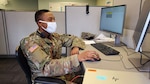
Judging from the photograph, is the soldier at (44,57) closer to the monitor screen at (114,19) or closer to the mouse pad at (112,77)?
the mouse pad at (112,77)

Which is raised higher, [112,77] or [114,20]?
[114,20]

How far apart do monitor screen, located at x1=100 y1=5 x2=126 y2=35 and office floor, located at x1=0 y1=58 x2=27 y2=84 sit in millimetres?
1677

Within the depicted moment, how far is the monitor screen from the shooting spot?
1.37 m

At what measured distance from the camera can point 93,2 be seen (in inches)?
258

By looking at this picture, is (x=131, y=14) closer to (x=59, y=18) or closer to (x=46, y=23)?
(x=46, y=23)

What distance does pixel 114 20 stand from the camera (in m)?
1.55

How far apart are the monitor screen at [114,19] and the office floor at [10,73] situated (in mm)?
1677

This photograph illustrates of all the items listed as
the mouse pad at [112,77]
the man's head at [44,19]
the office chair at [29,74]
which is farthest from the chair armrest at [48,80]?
the man's head at [44,19]

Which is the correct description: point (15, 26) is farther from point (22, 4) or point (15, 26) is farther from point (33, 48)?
point (22, 4)

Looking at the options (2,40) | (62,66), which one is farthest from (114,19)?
(2,40)

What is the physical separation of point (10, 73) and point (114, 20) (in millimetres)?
2229

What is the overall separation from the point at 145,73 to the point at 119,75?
175 mm

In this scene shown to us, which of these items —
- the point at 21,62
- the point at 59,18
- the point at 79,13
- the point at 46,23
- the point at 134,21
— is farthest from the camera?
the point at 59,18

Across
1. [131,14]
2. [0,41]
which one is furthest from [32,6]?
[131,14]
